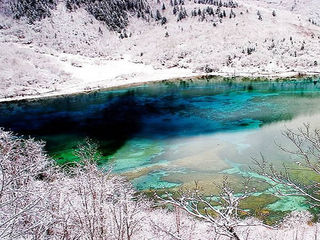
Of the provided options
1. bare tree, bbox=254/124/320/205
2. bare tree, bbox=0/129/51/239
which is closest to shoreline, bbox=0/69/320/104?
bare tree, bbox=0/129/51/239

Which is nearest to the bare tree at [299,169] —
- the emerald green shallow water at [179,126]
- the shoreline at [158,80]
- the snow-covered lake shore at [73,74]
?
the emerald green shallow water at [179,126]

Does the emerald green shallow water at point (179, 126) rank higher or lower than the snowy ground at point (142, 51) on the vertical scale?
lower

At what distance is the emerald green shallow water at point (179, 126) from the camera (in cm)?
2942

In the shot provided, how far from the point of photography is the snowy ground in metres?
80.4

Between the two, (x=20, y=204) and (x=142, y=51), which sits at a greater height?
(x=142, y=51)

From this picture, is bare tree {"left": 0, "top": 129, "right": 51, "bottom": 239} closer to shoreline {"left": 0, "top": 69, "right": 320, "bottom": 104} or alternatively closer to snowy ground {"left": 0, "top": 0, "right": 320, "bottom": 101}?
shoreline {"left": 0, "top": 69, "right": 320, "bottom": 104}

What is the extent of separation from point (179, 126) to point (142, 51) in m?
67.3

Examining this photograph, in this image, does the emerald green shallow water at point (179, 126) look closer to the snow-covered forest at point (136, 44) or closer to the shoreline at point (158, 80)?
the shoreline at point (158, 80)

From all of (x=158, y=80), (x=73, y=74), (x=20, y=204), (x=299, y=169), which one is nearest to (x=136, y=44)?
(x=73, y=74)

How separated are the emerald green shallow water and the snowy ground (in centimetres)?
1436

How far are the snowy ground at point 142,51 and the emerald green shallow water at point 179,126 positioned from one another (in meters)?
14.4

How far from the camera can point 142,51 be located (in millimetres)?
105812

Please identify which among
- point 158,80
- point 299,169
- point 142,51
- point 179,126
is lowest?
point 179,126

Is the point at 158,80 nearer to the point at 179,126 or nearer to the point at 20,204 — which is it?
the point at 179,126
